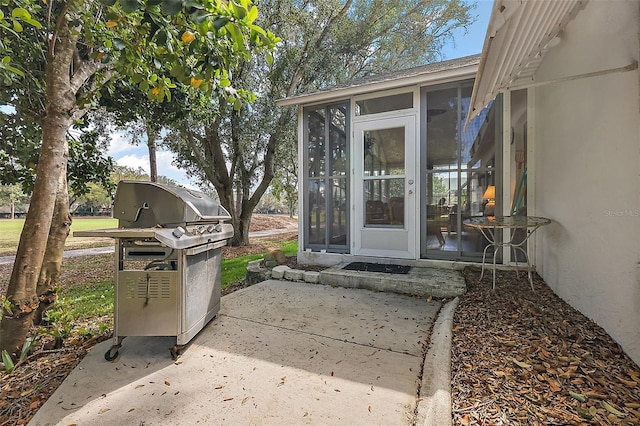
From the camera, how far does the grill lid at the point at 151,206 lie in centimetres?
241

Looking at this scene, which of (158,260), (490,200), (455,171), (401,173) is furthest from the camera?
(401,173)

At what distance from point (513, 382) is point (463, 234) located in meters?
2.94

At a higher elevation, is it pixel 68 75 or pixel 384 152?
pixel 68 75

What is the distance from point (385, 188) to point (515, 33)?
10.1ft

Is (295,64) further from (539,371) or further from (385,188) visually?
(539,371)

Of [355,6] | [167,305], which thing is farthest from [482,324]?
[355,6]

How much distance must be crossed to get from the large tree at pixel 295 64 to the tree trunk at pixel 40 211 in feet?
18.7

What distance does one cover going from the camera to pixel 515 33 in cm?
182

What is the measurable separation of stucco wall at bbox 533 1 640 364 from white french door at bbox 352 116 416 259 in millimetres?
1824

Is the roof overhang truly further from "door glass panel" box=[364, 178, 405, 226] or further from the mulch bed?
the mulch bed

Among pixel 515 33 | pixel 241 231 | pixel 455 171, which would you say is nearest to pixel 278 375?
pixel 515 33

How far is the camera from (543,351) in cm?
196

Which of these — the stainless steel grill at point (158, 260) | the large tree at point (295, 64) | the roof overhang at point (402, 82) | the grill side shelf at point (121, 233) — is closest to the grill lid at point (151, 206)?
the stainless steel grill at point (158, 260)

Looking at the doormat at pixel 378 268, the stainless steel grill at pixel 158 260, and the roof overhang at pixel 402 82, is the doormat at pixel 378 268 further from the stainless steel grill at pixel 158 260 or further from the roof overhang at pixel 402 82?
the roof overhang at pixel 402 82
